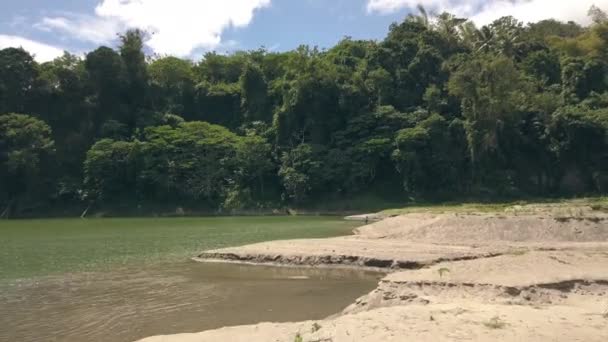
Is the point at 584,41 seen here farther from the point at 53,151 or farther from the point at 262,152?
the point at 53,151

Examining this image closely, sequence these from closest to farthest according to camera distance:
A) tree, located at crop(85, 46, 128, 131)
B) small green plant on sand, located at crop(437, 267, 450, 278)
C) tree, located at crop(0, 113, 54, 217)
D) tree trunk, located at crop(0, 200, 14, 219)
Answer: small green plant on sand, located at crop(437, 267, 450, 278) < tree trunk, located at crop(0, 200, 14, 219) < tree, located at crop(0, 113, 54, 217) < tree, located at crop(85, 46, 128, 131)

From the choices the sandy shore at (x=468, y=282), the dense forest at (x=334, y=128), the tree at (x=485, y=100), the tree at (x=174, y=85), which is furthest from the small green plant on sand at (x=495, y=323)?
the tree at (x=174, y=85)

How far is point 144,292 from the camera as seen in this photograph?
668 inches

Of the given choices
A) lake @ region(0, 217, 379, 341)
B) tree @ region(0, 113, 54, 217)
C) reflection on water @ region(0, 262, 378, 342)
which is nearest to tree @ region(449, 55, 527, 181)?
lake @ region(0, 217, 379, 341)

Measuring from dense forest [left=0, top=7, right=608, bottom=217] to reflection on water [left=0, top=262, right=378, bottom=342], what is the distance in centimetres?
4439

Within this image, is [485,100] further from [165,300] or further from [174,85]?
[165,300]

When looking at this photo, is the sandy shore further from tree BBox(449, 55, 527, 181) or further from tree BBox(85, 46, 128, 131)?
tree BBox(85, 46, 128, 131)

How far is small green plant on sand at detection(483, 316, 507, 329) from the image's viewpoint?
935 cm

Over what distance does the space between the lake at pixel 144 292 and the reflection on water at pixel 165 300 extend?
24 mm

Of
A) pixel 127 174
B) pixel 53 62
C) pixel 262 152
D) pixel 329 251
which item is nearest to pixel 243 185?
pixel 262 152

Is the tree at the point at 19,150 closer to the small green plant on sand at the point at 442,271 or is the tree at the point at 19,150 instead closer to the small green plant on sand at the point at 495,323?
the small green plant on sand at the point at 442,271

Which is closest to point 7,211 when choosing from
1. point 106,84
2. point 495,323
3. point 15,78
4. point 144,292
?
point 15,78

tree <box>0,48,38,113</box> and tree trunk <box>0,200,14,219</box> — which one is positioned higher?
tree <box>0,48,38,113</box>

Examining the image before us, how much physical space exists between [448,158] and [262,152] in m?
22.6
